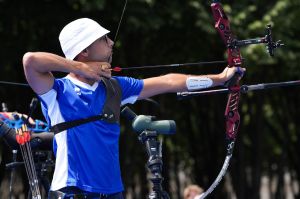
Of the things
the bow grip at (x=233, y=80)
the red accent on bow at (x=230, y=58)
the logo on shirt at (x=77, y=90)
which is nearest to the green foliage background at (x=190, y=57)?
the red accent on bow at (x=230, y=58)

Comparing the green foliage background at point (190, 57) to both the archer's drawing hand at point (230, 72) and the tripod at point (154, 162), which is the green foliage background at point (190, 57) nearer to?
the archer's drawing hand at point (230, 72)

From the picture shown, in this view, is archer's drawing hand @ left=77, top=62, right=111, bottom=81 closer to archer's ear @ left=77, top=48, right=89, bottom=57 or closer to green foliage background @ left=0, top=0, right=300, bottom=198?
archer's ear @ left=77, top=48, right=89, bottom=57

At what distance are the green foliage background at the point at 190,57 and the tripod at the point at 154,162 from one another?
23.0ft

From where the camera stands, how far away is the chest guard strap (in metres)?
5.24

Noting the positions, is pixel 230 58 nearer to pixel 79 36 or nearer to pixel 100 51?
pixel 100 51

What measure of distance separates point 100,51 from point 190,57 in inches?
407

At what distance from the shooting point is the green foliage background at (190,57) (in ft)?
43.5

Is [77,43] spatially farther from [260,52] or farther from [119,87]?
[260,52]

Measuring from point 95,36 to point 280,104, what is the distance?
1712 centimetres

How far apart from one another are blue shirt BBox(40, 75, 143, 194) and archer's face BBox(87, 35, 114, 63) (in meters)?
0.20

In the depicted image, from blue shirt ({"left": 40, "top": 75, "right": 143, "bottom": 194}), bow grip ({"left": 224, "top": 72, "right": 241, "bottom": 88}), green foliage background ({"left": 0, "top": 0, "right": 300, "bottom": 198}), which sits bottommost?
blue shirt ({"left": 40, "top": 75, "right": 143, "bottom": 194})

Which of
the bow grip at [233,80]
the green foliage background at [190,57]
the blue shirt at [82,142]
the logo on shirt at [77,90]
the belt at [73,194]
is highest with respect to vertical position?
the green foliage background at [190,57]

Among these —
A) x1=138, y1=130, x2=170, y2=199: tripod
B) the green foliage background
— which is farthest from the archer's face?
the green foliage background

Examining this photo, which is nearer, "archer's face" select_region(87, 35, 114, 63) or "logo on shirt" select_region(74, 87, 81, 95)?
"logo on shirt" select_region(74, 87, 81, 95)
